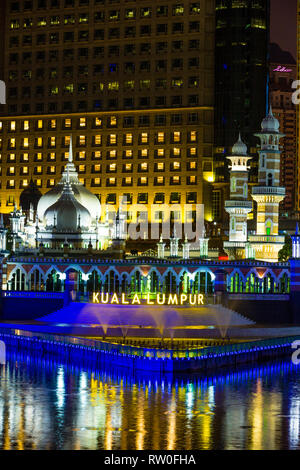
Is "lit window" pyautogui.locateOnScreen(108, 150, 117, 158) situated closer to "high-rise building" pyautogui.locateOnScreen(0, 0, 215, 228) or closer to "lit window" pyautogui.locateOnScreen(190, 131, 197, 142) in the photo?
"high-rise building" pyautogui.locateOnScreen(0, 0, 215, 228)

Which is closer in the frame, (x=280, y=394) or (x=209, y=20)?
(x=280, y=394)

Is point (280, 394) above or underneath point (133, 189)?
underneath

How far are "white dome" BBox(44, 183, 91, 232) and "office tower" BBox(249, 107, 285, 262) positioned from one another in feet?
59.1

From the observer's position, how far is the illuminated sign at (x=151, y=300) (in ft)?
277

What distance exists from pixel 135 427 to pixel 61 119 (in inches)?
4916

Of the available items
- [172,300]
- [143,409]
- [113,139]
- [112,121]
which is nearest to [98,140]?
[113,139]

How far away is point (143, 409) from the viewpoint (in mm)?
55375

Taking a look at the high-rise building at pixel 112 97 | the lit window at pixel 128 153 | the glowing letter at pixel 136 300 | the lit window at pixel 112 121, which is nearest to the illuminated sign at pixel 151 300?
the glowing letter at pixel 136 300

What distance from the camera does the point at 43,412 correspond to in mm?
54281

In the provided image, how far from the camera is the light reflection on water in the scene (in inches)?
1875

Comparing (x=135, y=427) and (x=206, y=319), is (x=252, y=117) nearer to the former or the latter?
(x=206, y=319)

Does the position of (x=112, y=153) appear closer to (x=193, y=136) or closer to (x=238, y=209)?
(x=193, y=136)

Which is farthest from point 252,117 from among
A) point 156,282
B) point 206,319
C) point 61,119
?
point 206,319

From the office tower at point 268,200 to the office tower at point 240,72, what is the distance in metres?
55.9
